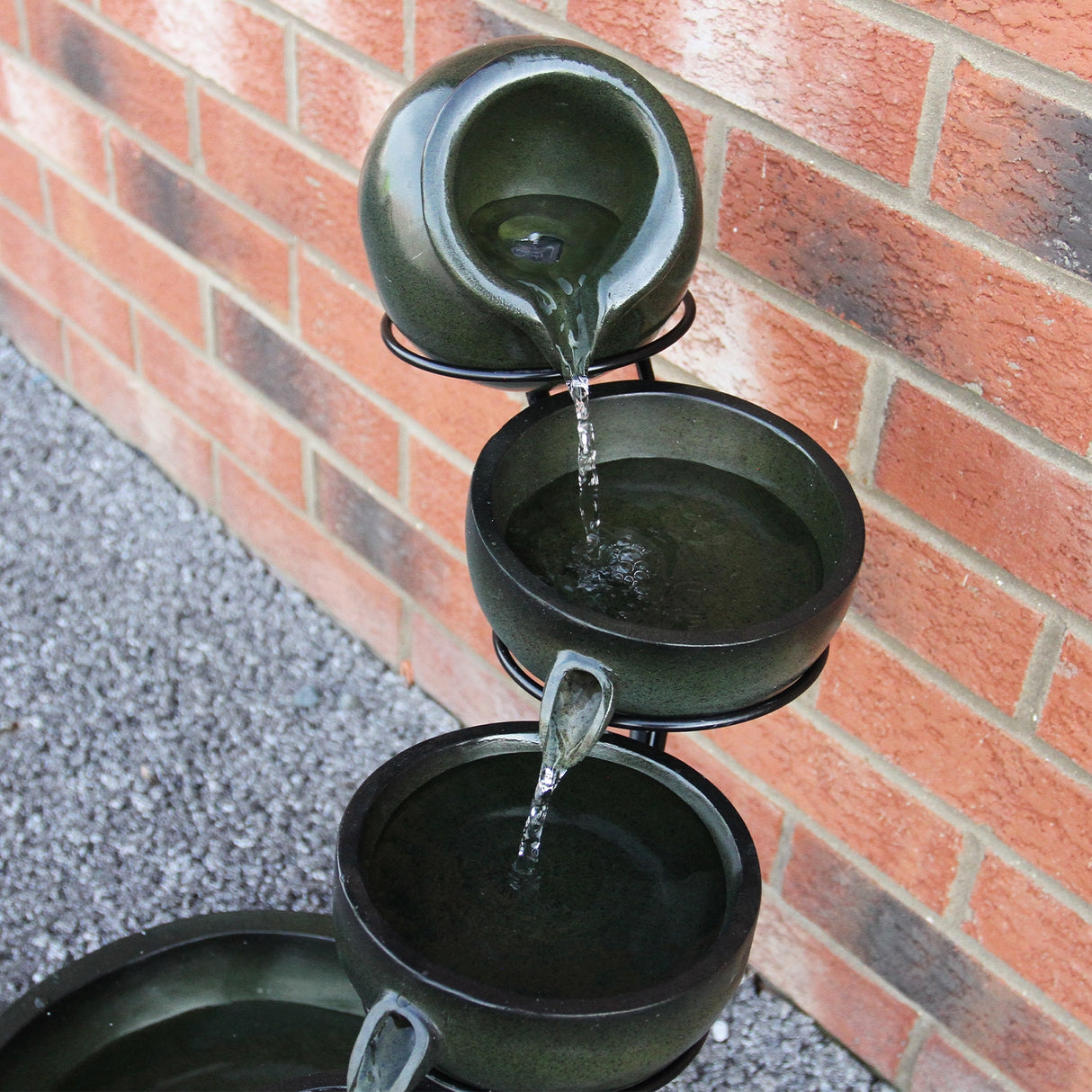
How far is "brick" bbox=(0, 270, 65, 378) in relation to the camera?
2.93 metres

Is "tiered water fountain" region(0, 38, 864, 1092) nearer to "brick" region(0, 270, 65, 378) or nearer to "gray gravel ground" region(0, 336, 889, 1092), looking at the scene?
"gray gravel ground" region(0, 336, 889, 1092)

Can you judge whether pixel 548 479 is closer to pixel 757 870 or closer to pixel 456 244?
pixel 456 244

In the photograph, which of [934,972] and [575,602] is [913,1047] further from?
[575,602]

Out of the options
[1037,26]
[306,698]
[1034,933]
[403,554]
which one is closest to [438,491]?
[403,554]

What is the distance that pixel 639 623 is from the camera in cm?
113

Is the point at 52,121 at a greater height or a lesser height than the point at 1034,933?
greater

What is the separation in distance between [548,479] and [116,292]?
164cm

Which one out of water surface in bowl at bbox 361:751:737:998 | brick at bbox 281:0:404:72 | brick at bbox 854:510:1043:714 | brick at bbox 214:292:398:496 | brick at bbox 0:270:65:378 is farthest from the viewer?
brick at bbox 0:270:65:378

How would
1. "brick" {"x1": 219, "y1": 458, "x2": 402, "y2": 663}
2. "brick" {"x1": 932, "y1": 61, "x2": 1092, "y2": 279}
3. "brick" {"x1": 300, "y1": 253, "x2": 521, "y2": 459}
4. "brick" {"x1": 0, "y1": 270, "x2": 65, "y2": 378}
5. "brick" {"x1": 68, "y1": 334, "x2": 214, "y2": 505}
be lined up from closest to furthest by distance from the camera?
"brick" {"x1": 932, "y1": 61, "x2": 1092, "y2": 279} < "brick" {"x1": 300, "y1": 253, "x2": 521, "y2": 459} < "brick" {"x1": 219, "y1": 458, "x2": 402, "y2": 663} < "brick" {"x1": 68, "y1": 334, "x2": 214, "y2": 505} < "brick" {"x1": 0, "y1": 270, "x2": 65, "y2": 378}

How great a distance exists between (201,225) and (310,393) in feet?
1.12

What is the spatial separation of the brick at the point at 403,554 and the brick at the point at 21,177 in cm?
90

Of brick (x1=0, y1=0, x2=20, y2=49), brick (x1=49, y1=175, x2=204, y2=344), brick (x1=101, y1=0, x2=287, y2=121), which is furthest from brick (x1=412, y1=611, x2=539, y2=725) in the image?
brick (x1=0, y1=0, x2=20, y2=49)

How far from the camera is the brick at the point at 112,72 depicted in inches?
89.1

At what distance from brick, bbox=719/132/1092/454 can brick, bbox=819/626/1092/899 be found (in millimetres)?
357
